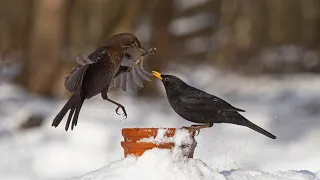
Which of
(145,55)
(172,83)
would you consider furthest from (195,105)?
(145,55)

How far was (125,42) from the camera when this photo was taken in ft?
12.0

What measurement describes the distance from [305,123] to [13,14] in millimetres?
7281

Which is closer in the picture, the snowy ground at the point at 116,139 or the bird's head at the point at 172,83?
the bird's head at the point at 172,83

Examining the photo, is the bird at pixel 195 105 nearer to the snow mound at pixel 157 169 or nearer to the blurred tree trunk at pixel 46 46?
the snow mound at pixel 157 169

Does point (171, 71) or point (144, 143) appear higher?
point (171, 71)

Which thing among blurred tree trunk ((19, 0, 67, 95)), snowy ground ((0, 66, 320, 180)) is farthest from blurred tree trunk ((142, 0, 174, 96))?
blurred tree trunk ((19, 0, 67, 95))

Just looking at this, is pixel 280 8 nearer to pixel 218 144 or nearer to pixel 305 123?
pixel 305 123

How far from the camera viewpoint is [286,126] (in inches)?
357

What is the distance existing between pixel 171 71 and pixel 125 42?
10550 mm

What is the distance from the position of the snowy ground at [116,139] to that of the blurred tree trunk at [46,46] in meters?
0.22

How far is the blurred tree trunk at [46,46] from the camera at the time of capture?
29.9 feet

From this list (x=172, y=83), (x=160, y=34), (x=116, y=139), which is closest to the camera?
(x=172, y=83)

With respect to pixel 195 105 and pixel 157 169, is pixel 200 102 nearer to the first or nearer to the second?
pixel 195 105

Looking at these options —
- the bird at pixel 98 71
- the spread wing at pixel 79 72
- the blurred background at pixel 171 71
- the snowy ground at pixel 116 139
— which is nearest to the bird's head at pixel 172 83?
the bird at pixel 98 71
